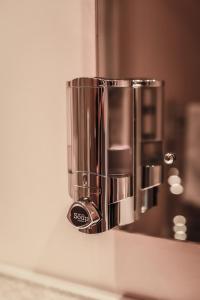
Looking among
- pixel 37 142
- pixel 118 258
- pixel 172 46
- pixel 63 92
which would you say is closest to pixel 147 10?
pixel 172 46

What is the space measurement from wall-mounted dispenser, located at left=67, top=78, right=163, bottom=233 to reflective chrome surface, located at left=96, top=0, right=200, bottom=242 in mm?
29

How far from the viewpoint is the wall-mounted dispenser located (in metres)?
0.55

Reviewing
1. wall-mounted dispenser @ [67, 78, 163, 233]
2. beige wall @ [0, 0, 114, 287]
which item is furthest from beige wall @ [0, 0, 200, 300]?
wall-mounted dispenser @ [67, 78, 163, 233]

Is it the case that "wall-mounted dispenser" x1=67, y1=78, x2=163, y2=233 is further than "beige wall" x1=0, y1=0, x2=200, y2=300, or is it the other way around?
"beige wall" x1=0, y1=0, x2=200, y2=300

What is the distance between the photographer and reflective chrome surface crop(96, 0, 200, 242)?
595 mm

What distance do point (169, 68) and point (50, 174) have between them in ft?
0.92

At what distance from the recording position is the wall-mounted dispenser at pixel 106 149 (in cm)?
55

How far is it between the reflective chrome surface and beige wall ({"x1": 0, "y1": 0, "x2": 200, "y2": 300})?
3 centimetres

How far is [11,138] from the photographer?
77 centimetres

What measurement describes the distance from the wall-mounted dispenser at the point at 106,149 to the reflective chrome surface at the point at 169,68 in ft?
0.10

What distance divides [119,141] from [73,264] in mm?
284

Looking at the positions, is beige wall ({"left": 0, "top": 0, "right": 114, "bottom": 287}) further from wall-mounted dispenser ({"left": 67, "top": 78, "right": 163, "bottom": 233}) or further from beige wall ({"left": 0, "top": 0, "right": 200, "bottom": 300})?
wall-mounted dispenser ({"left": 67, "top": 78, "right": 163, "bottom": 233})

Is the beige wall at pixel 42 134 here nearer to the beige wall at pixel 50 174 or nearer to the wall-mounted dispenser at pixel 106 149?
the beige wall at pixel 50 174

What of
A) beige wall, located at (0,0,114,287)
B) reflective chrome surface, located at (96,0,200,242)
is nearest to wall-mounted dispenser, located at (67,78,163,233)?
reflective chrome surface, located at (96,0,200,242)
